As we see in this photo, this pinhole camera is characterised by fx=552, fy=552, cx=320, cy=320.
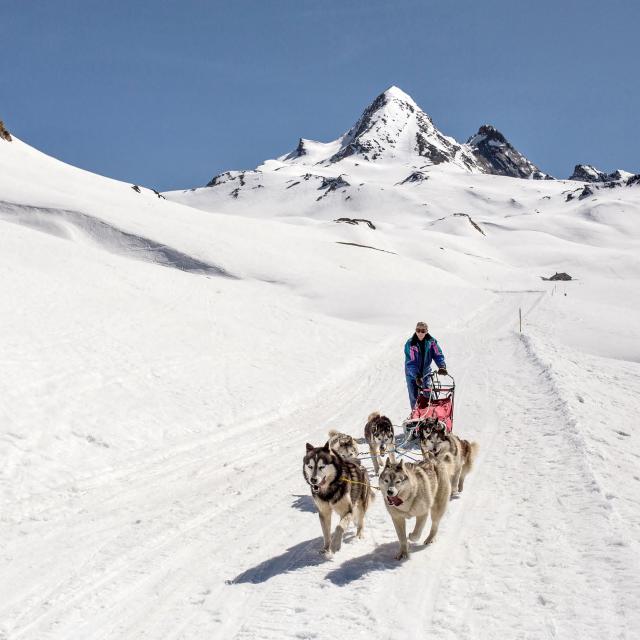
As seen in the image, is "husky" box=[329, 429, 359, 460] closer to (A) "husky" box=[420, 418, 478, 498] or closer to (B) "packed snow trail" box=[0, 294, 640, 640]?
(B) "packed snow trail" box=[0, 294, 640, 640]

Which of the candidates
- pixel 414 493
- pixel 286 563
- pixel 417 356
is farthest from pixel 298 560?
pixel 417 356

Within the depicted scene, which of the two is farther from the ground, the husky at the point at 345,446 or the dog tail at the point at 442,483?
the husky at the point at 345,446

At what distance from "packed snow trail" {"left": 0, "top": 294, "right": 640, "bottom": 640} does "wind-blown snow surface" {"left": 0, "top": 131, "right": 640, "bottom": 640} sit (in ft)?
0.09

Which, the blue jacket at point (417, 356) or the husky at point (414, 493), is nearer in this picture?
the husky at point (414, 493)

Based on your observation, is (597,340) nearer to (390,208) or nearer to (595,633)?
(595,633)

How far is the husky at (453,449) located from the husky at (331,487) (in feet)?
4.24

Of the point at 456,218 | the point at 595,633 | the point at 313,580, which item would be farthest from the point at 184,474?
the point at 456,218

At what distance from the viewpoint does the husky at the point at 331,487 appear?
213 inches

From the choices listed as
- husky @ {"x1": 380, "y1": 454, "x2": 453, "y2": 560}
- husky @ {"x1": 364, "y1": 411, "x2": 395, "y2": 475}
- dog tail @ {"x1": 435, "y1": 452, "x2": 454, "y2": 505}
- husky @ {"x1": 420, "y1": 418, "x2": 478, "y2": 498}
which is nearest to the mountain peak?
husky @ {"x1": 364, "y1": 411, "x2": 395, "y2": 475}

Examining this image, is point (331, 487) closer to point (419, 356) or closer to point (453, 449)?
point (453, 449)

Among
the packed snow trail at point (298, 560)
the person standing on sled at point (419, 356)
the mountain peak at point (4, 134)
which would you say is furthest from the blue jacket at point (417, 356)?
the mountain peak at point (4, 134)

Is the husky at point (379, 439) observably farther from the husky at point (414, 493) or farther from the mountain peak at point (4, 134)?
the mountain peak at point (4, 134)

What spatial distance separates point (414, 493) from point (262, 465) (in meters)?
4.11

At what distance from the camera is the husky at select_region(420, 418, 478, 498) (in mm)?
6910
